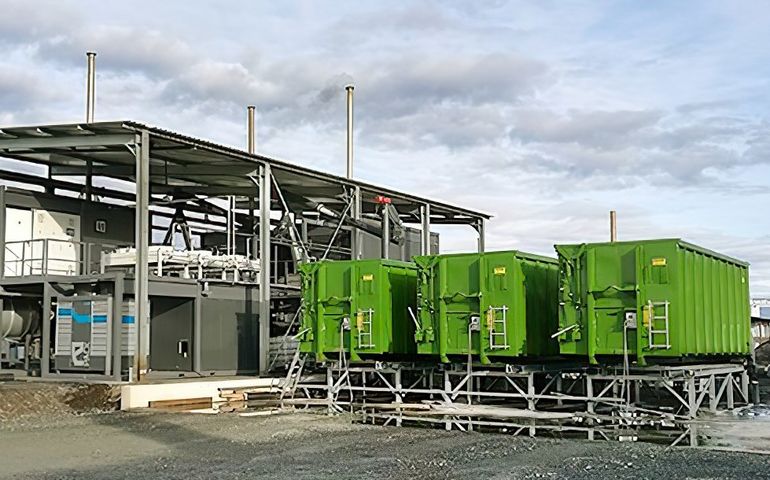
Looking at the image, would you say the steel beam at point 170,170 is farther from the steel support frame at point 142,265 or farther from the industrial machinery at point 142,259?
the steel support frame at point 142,265

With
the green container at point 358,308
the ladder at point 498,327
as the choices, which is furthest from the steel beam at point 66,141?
the ladder at point 498,327

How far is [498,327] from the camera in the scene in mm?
18328

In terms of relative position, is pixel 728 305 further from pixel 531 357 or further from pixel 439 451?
pixel 439 451

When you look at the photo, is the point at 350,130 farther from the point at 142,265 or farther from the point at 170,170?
the point at 142,265

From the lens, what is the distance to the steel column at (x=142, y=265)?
→ 21.8 m

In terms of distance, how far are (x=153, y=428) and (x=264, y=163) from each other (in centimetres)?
1146

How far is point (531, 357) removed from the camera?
19.0 meters

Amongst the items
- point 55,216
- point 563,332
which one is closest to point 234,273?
point 55,216

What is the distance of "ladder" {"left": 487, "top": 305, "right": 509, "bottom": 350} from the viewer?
1825 centimetres

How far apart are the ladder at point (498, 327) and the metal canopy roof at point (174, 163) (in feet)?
33.0

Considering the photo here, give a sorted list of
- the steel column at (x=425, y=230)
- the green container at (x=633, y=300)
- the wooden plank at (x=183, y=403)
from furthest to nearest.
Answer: the steel column at (x=425, y=230) → the wooden plank at (x=183, y=403) → the green container at (x=633, y=300)

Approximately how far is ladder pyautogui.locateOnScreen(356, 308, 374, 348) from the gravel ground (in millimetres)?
2999

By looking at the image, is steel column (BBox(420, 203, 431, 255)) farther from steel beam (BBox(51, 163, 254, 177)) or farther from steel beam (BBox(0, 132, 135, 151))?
steel beam (BBox(0, 132, 135, 151))

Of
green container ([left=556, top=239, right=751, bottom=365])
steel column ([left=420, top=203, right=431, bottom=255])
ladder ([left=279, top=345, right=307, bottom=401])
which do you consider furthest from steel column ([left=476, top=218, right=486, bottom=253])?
green container ([left=556, top=239, right=751, bottom=365])
